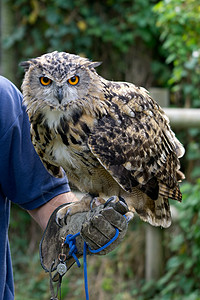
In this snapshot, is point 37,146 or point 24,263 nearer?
point 37,146

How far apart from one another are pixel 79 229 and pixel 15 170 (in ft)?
1.32

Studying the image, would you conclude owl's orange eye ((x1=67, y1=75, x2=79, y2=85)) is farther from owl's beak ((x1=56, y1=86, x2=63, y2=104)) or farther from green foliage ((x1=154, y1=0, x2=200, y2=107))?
green foliage ((x1=154, y1=0, x2=200, y2=107))

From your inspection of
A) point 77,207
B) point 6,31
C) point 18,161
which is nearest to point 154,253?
point 77,207

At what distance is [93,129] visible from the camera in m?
2.04

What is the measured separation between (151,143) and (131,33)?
3.09m

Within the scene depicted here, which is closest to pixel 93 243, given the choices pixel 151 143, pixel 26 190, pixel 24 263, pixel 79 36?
pixel 26 190

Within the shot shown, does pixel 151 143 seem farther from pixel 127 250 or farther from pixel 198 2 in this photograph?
pixel 127 250

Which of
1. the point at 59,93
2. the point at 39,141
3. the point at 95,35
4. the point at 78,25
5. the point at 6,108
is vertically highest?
the point at 59,93

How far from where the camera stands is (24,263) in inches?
201

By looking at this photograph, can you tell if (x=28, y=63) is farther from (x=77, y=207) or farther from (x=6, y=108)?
(x=77, y=207)

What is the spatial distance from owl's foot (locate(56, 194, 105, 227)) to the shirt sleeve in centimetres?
9

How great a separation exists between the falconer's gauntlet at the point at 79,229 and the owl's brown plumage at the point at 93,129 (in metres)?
0.16

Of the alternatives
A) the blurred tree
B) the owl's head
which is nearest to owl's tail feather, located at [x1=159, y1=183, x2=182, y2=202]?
the owl's head

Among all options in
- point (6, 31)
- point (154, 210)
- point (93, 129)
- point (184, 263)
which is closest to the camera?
point (93, 129)
